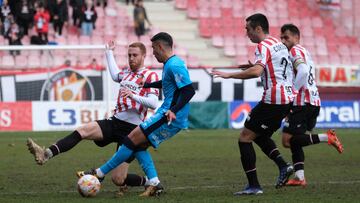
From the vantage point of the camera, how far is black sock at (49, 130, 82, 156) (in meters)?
11.2

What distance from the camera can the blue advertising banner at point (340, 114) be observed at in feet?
91.7

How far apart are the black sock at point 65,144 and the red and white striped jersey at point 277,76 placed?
2526 millimetres

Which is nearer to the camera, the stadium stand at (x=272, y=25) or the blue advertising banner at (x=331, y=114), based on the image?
the blue advertising banner at (x=331, y=114)

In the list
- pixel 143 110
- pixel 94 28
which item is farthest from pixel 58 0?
pixel 143 110

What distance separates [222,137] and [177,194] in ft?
41.0

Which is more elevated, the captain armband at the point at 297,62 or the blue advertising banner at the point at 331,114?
the captain armband at the point at 297,62

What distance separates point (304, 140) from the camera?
42.0 ft

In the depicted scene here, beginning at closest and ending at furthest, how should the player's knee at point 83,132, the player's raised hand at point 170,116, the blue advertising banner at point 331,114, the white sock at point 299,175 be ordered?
the player's raised hand at point 170,116 → the player's knee at point 83,132 → the white sock at point 299,175 → the blue advertising banner at point 331,114

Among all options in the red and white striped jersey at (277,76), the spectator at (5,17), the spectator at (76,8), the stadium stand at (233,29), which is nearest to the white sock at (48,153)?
the red and white striped jersey at (277,76)

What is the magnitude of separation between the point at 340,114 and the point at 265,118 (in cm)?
1724

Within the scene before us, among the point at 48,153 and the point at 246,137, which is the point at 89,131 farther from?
the point at 246,137

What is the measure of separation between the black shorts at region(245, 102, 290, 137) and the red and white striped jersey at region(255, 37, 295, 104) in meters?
0.08

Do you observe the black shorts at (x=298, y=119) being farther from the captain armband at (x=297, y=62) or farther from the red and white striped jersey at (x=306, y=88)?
the captain armband at (x=297, y=62)

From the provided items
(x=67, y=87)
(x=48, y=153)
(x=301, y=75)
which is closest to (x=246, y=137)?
(x=301, y=75)
